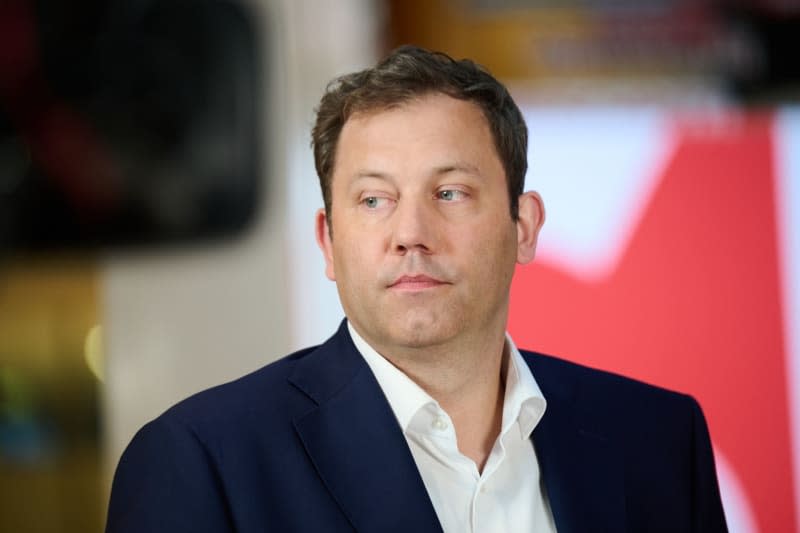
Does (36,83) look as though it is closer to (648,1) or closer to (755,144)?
(648,1)

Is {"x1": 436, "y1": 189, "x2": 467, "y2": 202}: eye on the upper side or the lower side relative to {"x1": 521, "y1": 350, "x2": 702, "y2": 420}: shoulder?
upper

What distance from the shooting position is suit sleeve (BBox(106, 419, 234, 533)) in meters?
1.02

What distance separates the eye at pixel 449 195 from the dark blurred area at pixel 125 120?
3.87ft

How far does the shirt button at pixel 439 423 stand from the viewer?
114 centimetres

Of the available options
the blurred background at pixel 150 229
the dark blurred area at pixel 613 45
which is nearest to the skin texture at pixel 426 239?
the blurred background at pixel 150 229

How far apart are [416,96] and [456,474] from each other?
1.14 feet

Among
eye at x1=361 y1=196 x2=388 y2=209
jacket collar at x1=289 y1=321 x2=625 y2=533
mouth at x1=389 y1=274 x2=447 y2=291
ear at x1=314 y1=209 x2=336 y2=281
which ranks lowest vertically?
jacket collar at x1=289 y1=321 x2=625 y2=533

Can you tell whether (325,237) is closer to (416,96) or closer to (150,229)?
(416,96)

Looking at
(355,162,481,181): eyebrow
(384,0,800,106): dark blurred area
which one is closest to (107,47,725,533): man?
(355,162,481,181): eyebrow

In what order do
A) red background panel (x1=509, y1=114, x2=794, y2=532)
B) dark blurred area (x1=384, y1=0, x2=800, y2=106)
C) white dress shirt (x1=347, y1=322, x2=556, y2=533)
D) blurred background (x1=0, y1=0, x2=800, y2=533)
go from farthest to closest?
dark blurred area (x1=384, y1=0, x2=800, y2=106)
red background panel (x1=509, y1=114, x2=794, y2=532)
blurred background (x1=0, y1=0, x2=800, y2=533)
white dress shirt (x1=347, y1=322, x2=556, y2=533)

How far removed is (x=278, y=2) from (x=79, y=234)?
55 centimetres

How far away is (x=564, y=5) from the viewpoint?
2.49 m

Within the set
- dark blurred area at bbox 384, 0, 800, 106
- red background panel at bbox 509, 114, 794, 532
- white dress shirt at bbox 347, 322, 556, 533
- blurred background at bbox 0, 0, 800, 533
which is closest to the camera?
white dress shirt at bbox 347, 322, 556, 533

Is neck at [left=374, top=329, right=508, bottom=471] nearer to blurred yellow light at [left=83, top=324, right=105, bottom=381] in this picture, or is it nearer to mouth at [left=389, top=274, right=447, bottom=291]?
mouth at [left=389, top=274, right=447, bottom=291]
